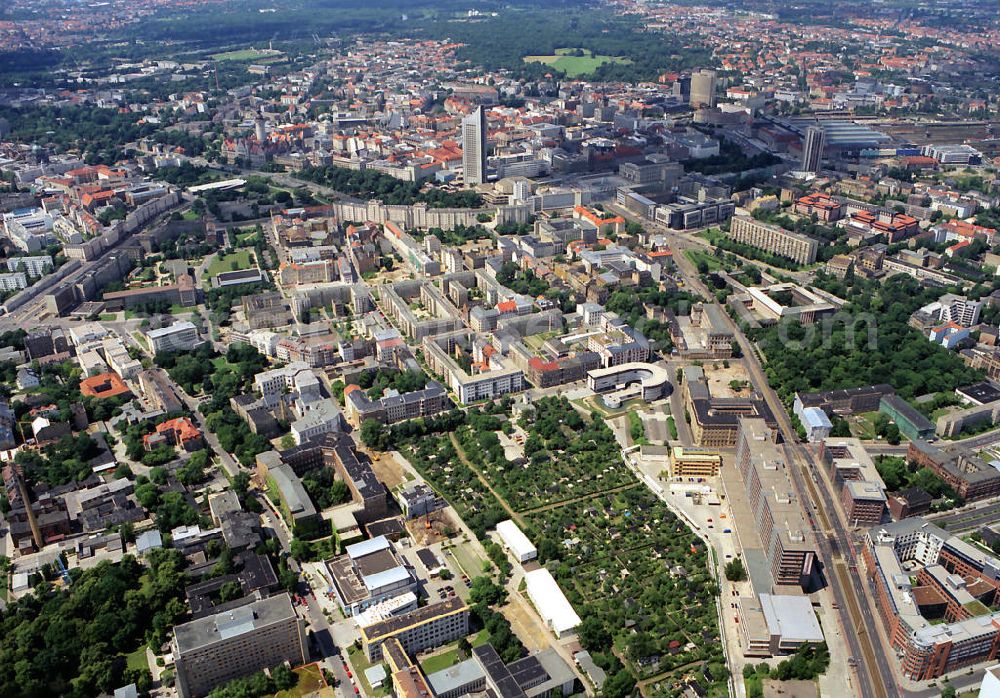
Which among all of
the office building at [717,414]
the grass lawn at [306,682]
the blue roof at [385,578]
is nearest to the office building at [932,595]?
the office building at [717,414]

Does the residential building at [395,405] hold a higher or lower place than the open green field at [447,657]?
higher

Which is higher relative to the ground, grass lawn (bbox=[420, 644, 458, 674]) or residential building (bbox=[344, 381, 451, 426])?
residential building (bbox=[344, 381, 451, 426])

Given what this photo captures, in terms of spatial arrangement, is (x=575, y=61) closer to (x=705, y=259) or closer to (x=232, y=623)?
(x=705, y=259)

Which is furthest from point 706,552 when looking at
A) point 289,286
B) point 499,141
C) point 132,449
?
point 499,141

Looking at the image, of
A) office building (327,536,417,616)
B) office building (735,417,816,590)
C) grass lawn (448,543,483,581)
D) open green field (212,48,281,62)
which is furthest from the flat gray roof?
open green field (212,48,281,62)

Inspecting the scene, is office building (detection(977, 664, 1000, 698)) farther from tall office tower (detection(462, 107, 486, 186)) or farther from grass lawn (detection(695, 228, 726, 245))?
tall office tower (detection(462, 107, 486, 186))

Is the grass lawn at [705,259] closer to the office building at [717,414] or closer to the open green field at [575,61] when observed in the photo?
the office building at [717,414]
